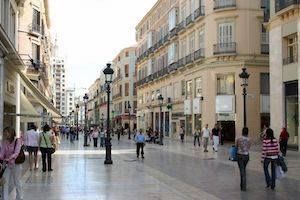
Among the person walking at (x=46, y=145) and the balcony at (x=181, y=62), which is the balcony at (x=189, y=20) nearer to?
the balcony at (x=181, y=62)

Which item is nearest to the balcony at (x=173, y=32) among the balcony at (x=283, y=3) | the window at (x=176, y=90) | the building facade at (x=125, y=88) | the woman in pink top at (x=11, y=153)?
the window at (x=176, y=90)

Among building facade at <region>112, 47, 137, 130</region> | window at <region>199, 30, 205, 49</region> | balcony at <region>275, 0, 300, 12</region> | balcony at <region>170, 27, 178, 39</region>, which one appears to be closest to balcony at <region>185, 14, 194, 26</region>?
window at <region>199, 30, 205, 49</region>

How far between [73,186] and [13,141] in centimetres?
347

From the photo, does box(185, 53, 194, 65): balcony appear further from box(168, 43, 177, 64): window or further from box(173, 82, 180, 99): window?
box(168, 43, 177, 64): window

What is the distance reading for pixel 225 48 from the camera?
139 feet

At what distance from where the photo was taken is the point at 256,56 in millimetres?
42219

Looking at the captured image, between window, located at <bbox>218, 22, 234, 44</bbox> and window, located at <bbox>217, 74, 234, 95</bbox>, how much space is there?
117 inches

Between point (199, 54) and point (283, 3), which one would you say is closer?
point (283, 3)

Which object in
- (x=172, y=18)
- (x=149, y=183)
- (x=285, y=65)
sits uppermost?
(x=172, y=18)

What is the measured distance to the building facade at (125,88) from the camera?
97.1 meters

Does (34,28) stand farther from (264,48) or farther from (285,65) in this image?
(285,65)

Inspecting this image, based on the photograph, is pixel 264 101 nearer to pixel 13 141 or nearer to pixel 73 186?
pixel 73 186

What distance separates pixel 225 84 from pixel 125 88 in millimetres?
56274

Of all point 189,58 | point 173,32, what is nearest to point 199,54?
point 189,58
